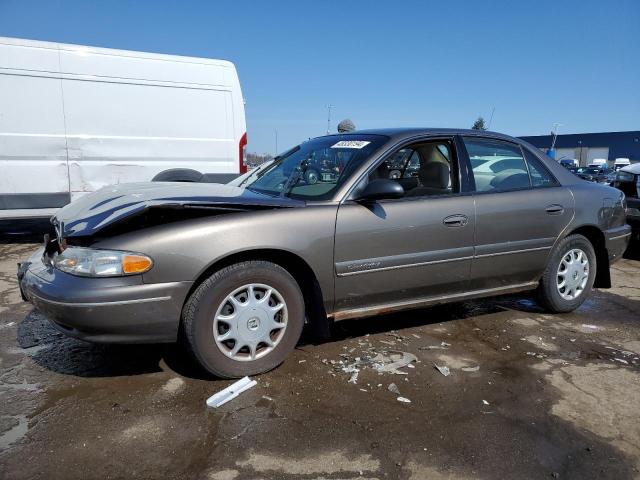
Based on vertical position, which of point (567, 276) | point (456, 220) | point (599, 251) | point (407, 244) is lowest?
point (567, 276)

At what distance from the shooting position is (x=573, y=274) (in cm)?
427

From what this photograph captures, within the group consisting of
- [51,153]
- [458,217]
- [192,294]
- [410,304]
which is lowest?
[410,304]

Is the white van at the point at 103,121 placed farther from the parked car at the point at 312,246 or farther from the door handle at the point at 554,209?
the door handle at the point at 554,209

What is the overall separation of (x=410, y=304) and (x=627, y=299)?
2939mm

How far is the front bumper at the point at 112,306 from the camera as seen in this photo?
99.3 inches

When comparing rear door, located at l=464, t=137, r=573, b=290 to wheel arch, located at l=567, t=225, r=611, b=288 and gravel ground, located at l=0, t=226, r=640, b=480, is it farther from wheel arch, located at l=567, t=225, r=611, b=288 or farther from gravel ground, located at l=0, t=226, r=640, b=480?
gravel ground, located at l=0, t=226, r=640, b=480

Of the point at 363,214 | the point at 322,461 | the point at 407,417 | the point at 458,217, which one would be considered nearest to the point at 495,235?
the point at 458,217

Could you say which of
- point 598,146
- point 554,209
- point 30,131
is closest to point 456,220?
point 554,209

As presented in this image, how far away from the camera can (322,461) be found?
7.20ft

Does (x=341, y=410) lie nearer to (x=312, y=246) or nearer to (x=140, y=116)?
(x=312, y=246)

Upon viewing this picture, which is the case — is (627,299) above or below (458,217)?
below

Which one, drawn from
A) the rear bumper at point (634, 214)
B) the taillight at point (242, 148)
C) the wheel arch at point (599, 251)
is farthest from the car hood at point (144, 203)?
the rear bumper at point (634, 214)

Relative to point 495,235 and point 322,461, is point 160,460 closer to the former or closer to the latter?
point 322,461

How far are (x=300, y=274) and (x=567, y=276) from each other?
8.32 feet
